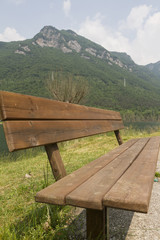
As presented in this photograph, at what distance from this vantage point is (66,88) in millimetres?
10672

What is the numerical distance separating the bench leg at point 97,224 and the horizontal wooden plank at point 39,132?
1.61 ft

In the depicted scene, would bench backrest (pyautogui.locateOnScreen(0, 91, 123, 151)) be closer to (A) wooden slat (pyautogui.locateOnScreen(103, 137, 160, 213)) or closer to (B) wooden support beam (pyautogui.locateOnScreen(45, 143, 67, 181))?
(B) wooden support beam (pyautogui.locateOnScreen(45, 143, 67, 181))

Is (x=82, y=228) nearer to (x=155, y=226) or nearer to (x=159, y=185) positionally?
(x=155, y=226)

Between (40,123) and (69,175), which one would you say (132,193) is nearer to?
(69,175)

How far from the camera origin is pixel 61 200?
76cm

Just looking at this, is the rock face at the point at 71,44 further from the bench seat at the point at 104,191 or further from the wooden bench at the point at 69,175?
the bench seat at the point at 104,191

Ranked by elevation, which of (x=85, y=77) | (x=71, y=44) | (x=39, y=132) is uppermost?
(x=71, y=44)

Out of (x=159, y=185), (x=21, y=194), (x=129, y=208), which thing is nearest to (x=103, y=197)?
(x=129, y=208)

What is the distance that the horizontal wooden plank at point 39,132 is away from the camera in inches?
36.6

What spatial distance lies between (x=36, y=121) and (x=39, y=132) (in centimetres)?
7

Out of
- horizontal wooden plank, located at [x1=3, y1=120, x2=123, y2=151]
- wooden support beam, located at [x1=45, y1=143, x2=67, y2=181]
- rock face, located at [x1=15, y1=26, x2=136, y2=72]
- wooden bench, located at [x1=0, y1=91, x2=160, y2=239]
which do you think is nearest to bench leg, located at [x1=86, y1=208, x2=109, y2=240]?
wooden bench, located at [x1=0, y1=91, x2=160, y2=239]

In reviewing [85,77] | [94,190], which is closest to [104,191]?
[94,190]

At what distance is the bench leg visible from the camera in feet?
2.98

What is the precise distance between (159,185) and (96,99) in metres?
42.8
